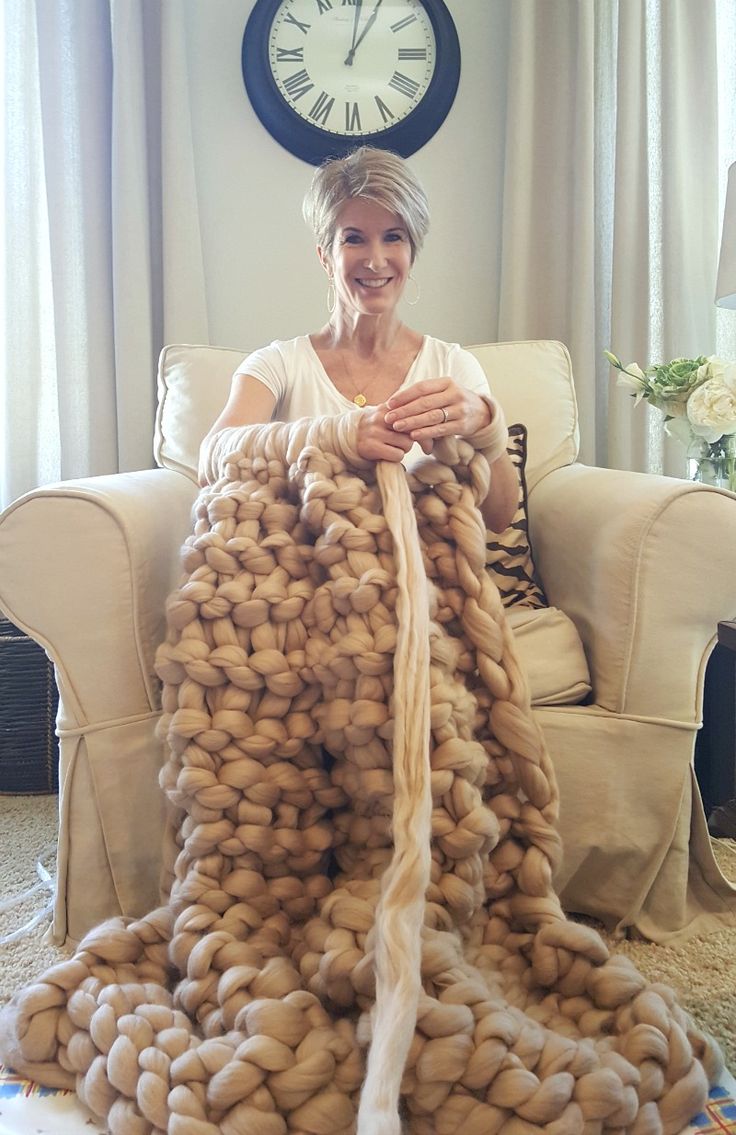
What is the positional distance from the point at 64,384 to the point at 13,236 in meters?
0.36

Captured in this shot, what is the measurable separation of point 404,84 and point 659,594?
Result: 152 centimetres

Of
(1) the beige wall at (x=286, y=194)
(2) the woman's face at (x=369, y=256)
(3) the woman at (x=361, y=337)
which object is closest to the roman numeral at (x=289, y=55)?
(1) the beige wall at (x=286, y=194)

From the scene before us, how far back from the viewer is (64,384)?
6.43ft

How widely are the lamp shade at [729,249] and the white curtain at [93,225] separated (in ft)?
3.63

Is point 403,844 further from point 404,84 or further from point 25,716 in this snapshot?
point 404,84

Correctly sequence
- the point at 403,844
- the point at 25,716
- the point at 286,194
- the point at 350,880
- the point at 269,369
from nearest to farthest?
1. the point at 403,844
2. the point at 350,880
3. the point at 269,369
4. the point at 25,716
5. the point at 286,194

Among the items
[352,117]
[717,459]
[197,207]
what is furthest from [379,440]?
[352,117]

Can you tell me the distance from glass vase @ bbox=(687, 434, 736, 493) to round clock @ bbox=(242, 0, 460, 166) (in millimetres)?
1057

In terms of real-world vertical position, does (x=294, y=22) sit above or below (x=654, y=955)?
above

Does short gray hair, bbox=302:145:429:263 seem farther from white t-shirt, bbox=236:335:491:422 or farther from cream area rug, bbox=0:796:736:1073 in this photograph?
cream area rug, bbox=0:796:736:1073

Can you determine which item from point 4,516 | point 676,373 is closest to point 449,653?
point 4,516

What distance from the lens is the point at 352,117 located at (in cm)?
201

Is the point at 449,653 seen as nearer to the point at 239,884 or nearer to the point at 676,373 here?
the point at 239,884

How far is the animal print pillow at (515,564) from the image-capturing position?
1357 mm
